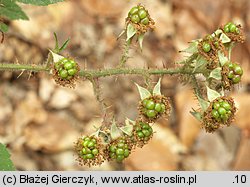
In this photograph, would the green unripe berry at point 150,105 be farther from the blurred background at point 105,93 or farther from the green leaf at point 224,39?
the blurred background at point 105,93

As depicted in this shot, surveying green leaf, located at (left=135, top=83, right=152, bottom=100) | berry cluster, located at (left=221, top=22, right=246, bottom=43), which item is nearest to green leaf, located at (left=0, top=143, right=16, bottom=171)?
green leaf, located at (left=135, top=83, right=152, bottom=100)

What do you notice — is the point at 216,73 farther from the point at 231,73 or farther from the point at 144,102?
the point at 144,102

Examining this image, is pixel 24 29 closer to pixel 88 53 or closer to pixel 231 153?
pixel 88 53

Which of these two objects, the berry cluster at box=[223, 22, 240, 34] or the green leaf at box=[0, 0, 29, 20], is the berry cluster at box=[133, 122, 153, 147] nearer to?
the berry cluster at box=[223, 22, 240, 34]

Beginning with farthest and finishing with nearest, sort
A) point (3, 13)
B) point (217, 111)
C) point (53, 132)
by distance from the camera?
point (53, 132) < point (3, 13) < point (217, 111)

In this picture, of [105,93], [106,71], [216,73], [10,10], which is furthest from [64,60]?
[105,93]

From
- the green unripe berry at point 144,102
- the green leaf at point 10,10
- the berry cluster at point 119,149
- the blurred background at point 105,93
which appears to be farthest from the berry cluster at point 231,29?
the blurred background at point 105,93

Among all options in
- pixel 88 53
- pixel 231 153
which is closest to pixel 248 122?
pixel 231 153
